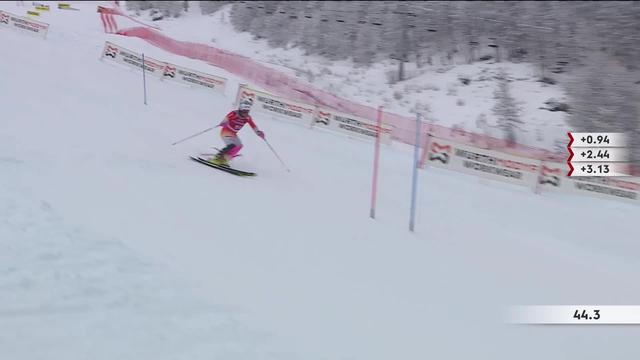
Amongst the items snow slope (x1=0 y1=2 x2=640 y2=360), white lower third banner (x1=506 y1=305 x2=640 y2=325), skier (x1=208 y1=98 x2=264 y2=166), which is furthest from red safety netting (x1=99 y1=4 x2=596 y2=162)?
white lower third banner (x1=506 y1=305 x2=640 y2=325)

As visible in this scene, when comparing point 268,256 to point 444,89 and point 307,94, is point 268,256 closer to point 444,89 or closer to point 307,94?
point 307,94

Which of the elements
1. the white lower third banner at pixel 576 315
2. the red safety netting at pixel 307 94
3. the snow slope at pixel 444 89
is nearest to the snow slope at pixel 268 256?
the white lower third banner at pixel 576 315

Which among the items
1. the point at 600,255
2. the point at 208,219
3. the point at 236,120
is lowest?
the point at 600,255

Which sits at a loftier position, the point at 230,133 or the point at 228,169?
the point at 230,133

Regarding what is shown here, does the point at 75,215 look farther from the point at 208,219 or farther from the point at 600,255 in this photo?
the point at 600,255

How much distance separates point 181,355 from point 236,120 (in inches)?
280

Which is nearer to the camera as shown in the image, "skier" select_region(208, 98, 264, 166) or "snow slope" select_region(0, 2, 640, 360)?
"snow slope" select_region(0, 2, 640, 360)

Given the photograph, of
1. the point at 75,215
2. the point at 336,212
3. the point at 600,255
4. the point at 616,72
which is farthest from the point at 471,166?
the point at 75,215

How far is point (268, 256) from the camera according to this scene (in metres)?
6.39

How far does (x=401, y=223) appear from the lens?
29.8 feet

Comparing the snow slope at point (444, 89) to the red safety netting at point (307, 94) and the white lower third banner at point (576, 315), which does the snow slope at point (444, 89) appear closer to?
the red safety netting at point (307, 94)

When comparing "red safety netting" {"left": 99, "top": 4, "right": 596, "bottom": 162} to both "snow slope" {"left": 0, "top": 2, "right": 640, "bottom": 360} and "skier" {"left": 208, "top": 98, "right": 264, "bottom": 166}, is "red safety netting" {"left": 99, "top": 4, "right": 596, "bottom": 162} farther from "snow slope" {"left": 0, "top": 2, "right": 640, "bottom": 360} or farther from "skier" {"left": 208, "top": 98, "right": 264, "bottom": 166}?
"skier" {"left": 208, "top": 98, "right": 264, "bottom": 166}

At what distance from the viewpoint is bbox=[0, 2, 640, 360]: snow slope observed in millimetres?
4504

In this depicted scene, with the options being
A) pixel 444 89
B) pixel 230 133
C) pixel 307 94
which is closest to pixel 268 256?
pixel 230 133
